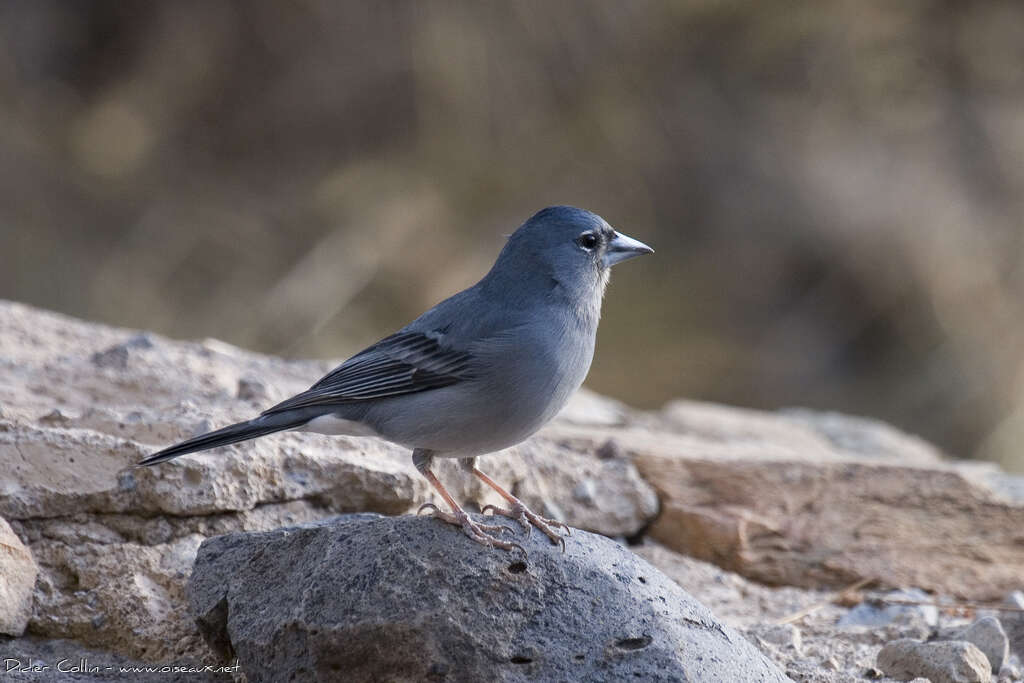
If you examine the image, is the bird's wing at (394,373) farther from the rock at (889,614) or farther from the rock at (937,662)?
the rock at (889,614)

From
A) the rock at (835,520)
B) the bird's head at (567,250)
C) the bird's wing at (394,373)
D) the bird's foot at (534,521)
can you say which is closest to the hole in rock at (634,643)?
the bird's foot at (534,521)

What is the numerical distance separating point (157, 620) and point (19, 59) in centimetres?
755

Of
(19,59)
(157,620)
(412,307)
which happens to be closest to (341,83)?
(412,307)

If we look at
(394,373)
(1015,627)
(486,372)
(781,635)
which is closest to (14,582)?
(394,373)

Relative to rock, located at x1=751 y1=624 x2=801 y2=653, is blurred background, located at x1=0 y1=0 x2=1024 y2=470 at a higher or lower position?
higher

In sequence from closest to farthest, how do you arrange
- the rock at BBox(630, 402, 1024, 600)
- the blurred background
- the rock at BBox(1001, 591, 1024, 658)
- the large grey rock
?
the large grey rock → the rock at BBox(1001, 591, 1024, 658) → the rock at BBox(630, 402, 1024, 600) → the blurred background

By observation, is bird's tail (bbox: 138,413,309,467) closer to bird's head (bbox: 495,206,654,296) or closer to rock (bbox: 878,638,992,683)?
bird's head (bbox: 495,206,654,296)

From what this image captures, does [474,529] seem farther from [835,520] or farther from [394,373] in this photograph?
[835,520]

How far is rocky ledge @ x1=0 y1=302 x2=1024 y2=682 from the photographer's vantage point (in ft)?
11.3

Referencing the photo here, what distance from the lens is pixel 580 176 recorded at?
10.2 m

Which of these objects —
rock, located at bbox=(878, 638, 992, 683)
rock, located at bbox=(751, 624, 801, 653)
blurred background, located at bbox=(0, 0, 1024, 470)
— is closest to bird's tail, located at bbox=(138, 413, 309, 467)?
rock, located at bbox=(751, 624, 801, 653)

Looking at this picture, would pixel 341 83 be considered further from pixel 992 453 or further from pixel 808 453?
pixel 992 453

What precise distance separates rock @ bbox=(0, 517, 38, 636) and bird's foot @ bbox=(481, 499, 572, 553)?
1.42m

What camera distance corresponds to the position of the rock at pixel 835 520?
16.0ft
